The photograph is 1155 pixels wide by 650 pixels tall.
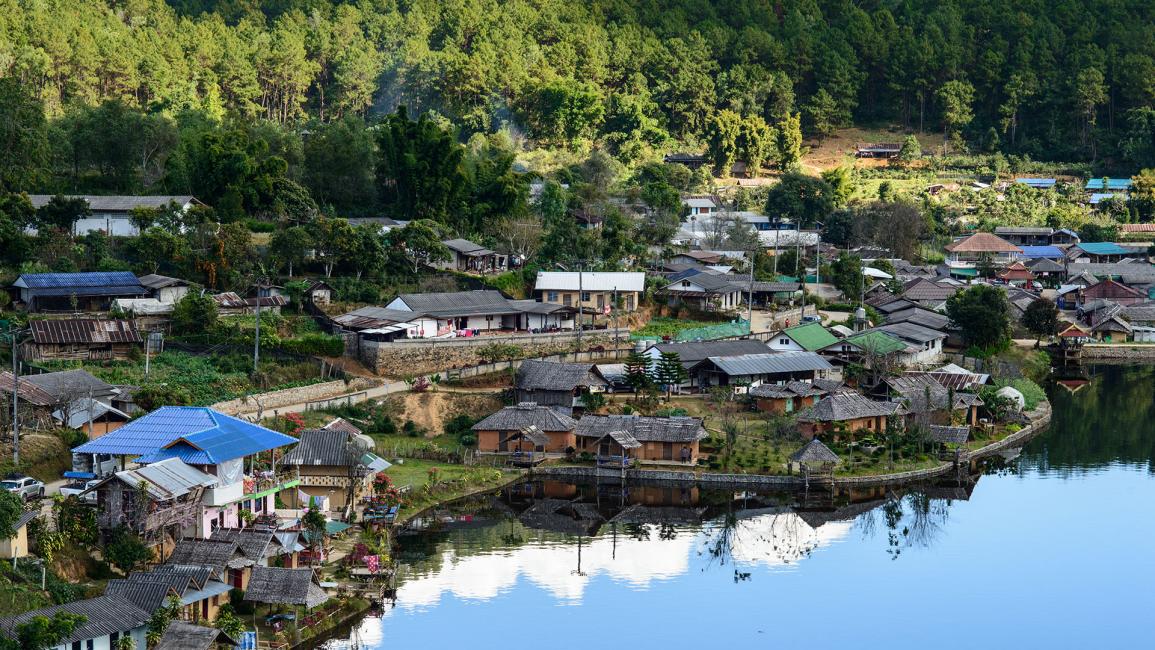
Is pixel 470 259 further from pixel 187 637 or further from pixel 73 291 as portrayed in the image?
pixel 187 637

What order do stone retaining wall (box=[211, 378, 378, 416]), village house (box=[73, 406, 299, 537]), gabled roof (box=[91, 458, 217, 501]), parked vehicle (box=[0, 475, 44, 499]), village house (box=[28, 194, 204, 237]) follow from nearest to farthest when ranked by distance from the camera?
1. gabled roof (box=[91, 458, 217, 501])
2. village house (box=[73, 406, 299, 537])
3. parked vehicle (box=[0, 475, 44, 499])
4. stone retaining wall (box=[211, 378, 378, 416])
5. village house (box=[28, 194, 204, 237])

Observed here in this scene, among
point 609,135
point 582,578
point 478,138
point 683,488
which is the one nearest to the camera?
point 582,578

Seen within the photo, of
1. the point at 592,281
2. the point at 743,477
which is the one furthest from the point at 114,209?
the point at 743,477

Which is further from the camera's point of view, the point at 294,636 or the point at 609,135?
the point at 609,135

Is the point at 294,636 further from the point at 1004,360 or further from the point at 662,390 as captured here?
the point at 1004,360

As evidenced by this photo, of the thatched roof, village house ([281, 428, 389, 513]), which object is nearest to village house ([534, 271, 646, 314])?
the thatched roof

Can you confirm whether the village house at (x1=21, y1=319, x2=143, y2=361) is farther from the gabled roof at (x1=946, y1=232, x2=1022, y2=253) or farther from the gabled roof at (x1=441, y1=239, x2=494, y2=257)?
the gabled roof at (x1=946, y1=232, x2=1022, y2=253)

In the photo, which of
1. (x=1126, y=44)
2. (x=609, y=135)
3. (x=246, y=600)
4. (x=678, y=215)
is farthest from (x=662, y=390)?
(x=1126, y=44)
